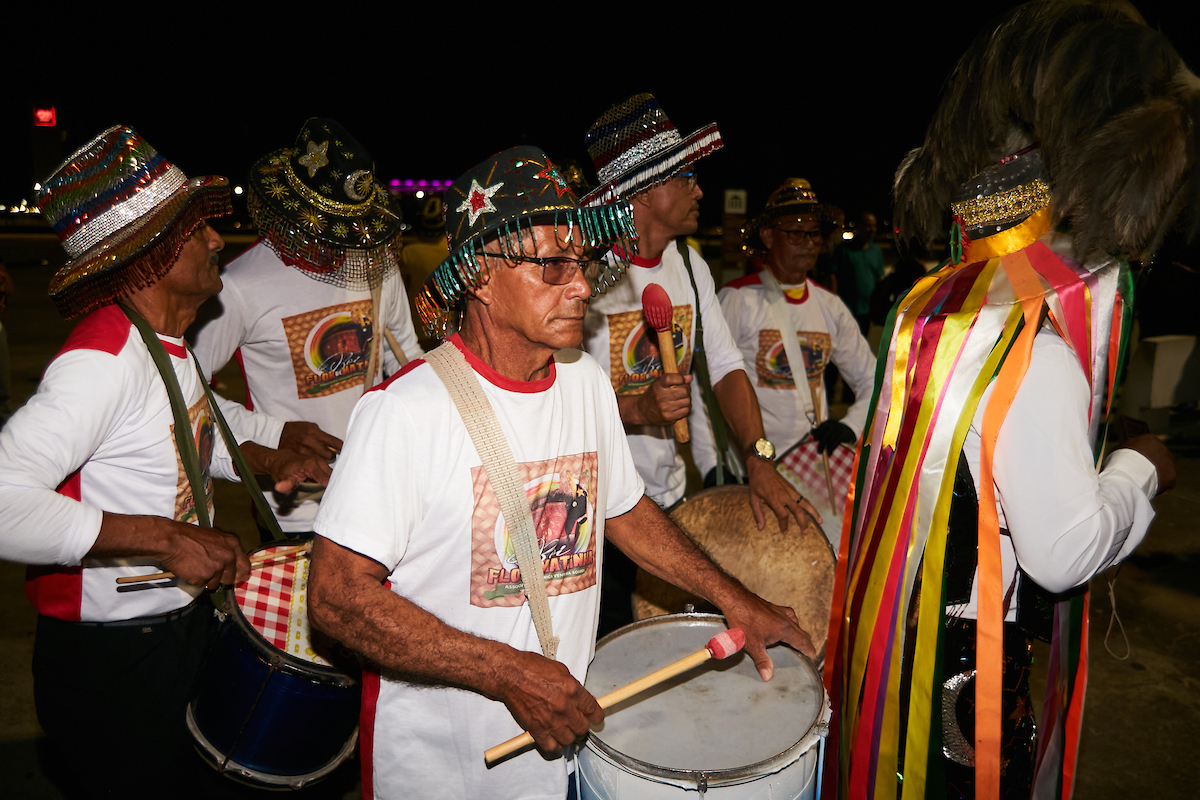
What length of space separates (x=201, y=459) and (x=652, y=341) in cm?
184

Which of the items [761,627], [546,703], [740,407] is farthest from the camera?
[740,407]

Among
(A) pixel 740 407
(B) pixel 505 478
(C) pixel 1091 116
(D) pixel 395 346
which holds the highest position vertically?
(C) pixel 1091 116

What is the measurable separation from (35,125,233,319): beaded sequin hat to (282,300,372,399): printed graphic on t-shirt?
906 mm

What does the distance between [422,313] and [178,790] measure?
1.59 meters

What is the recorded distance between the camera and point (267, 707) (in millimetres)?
2102

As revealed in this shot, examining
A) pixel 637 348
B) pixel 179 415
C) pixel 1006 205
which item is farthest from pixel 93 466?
pixel 1006 205

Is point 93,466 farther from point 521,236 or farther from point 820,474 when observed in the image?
point 820,474

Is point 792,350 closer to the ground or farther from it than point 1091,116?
closer to the ground

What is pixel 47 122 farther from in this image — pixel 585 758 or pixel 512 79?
pixel 585 758

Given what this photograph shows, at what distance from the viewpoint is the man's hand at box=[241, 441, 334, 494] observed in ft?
9.21

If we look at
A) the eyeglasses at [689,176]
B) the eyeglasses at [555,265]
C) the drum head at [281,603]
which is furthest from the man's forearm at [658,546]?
the eyeglasses at [689,176]

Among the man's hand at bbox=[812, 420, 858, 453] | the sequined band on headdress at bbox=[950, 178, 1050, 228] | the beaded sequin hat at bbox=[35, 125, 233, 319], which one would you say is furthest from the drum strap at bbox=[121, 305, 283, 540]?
the man's hand at bbox=[812, 420, 858, 453]

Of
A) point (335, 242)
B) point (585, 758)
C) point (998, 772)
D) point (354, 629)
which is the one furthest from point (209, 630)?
point (998, 772)

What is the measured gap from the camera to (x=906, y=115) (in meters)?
20.1
